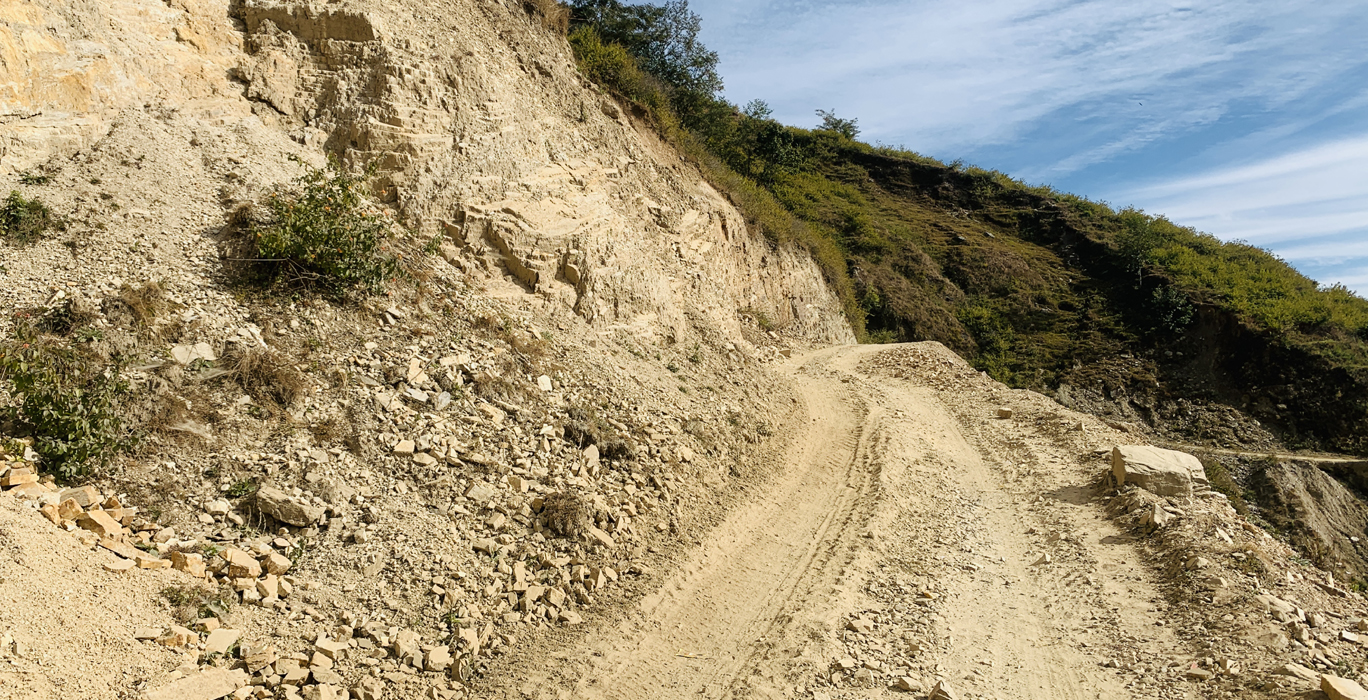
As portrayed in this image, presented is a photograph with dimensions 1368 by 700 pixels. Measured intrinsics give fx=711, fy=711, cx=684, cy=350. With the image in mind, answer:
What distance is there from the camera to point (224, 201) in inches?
336

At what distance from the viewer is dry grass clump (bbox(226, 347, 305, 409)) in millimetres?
6711

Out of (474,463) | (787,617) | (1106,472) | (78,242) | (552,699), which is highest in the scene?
A: (78,242)

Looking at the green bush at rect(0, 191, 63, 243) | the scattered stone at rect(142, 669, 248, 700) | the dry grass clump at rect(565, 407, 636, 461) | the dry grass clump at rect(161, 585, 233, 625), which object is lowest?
the scattered stone at rect(142, 669, 248, 700)

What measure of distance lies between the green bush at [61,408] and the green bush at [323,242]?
2.23 m

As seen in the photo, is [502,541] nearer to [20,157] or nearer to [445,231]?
[445,231]

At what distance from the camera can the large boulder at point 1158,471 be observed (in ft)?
29.8

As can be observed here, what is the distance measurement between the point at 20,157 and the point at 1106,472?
13829mm

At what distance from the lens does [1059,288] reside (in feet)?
93.7

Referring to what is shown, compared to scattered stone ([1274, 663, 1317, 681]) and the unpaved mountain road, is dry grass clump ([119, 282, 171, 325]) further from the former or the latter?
scattered stone ([1274, 663, 1317, 681])

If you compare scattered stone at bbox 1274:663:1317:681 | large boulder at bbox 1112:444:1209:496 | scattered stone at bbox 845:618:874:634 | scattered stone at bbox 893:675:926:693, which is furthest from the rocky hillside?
scattered stone at bbox 1274:663:1317:681

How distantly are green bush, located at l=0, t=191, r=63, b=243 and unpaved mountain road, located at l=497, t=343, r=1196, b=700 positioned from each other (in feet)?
22.0

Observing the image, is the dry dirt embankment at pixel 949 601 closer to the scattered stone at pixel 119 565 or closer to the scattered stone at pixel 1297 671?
the scattered stone at pixel 1297 671

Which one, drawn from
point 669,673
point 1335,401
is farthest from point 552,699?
point 1335,401

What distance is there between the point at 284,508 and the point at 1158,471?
1000 centimetres
